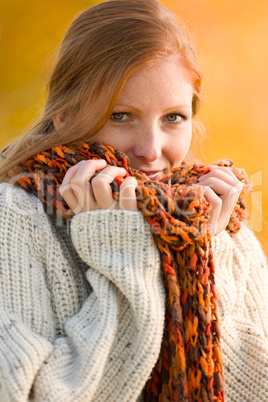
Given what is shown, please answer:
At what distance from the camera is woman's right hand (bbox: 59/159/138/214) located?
1.06 metres

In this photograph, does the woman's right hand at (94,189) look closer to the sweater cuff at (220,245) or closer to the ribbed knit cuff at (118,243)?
the ribbed knit cuff at (118,243)

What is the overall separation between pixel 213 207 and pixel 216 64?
5.90ft

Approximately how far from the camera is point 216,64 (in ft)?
9.02

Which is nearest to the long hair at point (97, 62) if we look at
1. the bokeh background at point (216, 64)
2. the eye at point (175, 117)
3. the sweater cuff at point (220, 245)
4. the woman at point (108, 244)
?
the woman at point (108, 244)

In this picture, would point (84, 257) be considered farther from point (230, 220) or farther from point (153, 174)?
point (230, 220)

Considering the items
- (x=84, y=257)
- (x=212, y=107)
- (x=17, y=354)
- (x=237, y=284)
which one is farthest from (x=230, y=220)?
(x=212, y=107)

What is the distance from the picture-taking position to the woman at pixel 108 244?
0.97 meters

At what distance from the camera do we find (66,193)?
109 cm

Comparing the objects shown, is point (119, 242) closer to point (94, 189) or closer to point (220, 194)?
point (94, 189)

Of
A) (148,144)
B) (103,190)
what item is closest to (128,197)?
(103,190)

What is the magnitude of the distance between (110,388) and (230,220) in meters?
0.59

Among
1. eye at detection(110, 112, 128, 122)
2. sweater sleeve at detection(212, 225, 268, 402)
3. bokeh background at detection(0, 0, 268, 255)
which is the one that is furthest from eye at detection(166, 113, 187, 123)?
bokeh background at detection(0, 0, 268, 255)

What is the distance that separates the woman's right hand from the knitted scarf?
0.7 inches

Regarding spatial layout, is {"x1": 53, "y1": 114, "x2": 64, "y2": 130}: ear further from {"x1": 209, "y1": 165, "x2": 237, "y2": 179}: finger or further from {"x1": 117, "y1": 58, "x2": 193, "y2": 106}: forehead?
{"x1": 209, "y1": 165, "x2": 237, "y2": 179}: finger
